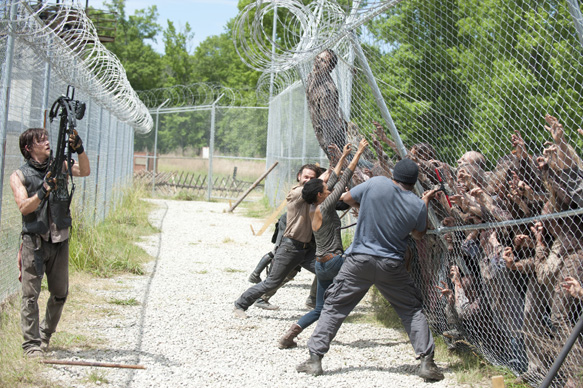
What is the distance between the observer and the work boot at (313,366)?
4.50 meters

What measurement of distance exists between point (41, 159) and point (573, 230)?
3607 millimetres

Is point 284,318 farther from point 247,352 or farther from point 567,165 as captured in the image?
point 567,165

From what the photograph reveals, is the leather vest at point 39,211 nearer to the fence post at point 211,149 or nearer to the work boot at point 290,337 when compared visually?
the work boot at point 290,337

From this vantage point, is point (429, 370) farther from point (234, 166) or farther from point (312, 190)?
point (234, 166)

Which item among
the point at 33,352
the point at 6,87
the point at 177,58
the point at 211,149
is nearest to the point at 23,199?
the point at 33,352

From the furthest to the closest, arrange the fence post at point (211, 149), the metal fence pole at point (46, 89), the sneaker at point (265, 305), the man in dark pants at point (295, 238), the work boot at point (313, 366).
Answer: the fence post at point (211, 149), the metal fence pole at point (46, 89), the sneaker at point (265, 305), the man in dark pants at point (295, 238), the work boot at point (313, 366)

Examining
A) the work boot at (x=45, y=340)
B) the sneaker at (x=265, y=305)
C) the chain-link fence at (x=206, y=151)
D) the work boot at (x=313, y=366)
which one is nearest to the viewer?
the work boot at (x=313, y=366)

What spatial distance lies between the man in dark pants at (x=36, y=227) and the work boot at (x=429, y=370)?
2691 millimetres

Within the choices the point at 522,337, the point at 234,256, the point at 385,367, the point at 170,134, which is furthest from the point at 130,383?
the point at 170,134

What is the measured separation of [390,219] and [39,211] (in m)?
2.47

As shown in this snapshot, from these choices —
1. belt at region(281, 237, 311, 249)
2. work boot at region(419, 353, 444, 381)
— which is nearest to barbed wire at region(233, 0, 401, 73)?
belt at region(281, 237, 311, 249)

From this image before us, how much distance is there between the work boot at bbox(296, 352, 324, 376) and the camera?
4496 millimetres

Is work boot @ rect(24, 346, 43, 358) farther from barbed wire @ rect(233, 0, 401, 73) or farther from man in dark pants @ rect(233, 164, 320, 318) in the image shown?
barbed wire @ rect(233, 0, 401, 73)

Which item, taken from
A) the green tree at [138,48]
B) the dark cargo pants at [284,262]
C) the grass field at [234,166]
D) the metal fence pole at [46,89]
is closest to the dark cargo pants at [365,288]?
the dark cargo pants at [284,262]
